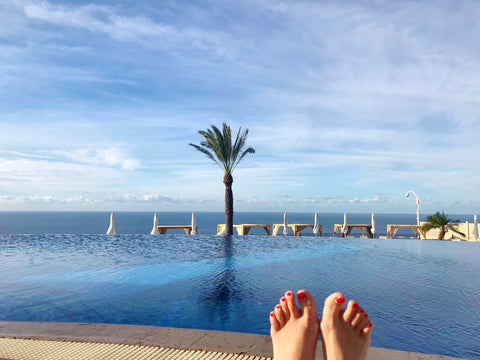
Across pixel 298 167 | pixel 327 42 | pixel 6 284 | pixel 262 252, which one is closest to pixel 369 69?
pixel 327 42

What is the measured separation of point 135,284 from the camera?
668 cm

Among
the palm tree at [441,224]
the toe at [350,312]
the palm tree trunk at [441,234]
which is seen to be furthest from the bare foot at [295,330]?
the palm tree trunk at [441,234]

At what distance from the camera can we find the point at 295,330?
7.60ft

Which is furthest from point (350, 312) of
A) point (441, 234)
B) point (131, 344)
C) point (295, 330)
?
point (441, 234)

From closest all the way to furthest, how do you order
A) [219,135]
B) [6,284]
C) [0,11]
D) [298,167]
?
1. [6,284]
2. [0,11]
3. [219,135]
4. [298,167]

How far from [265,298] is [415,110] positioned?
1323 centimetres

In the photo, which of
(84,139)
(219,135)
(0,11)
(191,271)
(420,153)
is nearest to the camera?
(191,271)

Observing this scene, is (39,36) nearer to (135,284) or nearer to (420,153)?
(135,284)

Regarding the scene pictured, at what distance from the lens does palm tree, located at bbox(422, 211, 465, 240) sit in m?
15.8

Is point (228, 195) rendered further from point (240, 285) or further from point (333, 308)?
point (333, 308)

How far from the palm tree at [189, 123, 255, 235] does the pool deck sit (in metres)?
15.4

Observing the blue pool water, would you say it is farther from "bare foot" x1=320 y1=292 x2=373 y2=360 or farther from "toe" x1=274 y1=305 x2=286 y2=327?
"toe" x1=274 y1=305 x2=286 y2=327

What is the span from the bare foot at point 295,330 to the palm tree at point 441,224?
617 inches

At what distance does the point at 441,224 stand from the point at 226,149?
34.6 feet
